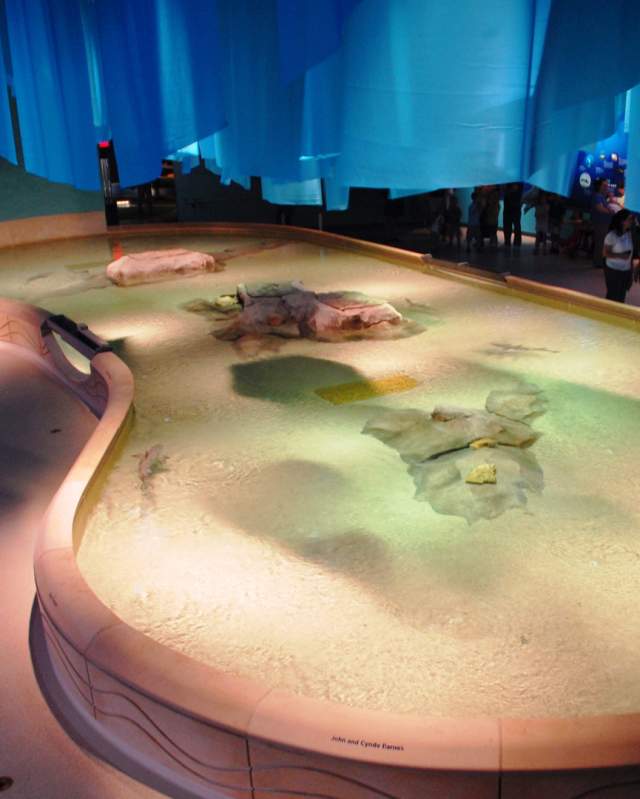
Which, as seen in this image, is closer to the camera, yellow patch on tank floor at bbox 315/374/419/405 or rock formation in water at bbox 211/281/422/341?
yellow patch on tank floor at bbox 315/374/419/405

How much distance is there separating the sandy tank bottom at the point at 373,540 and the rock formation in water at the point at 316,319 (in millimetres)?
615

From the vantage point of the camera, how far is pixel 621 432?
537 centimetres

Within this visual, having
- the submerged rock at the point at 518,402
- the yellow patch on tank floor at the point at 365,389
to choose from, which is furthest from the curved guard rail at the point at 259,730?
the submerged rock at the point at 518,402

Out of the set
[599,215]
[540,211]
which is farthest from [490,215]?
[599,215]

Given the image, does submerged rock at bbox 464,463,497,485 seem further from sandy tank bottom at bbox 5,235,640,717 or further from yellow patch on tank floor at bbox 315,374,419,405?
yellow patch on tank floor at bbox 315,374,419,405

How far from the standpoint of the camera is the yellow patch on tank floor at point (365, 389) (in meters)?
6.26

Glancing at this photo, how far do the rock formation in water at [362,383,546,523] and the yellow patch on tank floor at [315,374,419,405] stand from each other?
0.46m

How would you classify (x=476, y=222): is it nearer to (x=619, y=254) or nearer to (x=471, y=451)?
(x=619, y=254)

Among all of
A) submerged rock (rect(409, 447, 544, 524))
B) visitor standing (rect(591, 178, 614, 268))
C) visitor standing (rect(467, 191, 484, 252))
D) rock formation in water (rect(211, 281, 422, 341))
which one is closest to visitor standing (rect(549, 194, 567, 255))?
visitor standing (rect(591, 178, 614, 268))

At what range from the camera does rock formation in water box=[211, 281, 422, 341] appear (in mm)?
8117

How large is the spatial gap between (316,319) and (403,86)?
17.8ft

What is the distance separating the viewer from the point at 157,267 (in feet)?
36.8

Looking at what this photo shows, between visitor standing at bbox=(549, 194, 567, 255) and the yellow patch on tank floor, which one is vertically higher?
visitor standing at bbox=(549, 194, 567, 255)

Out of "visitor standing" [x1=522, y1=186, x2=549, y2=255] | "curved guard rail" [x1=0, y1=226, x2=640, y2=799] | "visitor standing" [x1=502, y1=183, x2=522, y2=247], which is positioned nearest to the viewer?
"curved guard rail" [x1=0, y1=226, x2=640, y2=799]
